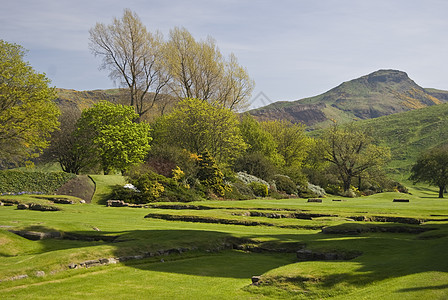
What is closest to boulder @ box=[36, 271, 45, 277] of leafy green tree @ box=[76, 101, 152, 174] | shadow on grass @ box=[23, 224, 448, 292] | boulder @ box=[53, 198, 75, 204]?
shadow on grass @ box=[23, 224, 448, 292]

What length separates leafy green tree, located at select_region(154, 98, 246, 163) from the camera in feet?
169

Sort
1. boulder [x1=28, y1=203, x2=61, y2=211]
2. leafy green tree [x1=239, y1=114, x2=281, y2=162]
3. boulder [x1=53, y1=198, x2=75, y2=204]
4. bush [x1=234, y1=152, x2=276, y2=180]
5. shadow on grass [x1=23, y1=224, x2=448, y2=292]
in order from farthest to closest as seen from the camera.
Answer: leafy green tree [x1=239, y1=114, x2=281, y2=162] < bush [x1=234, y1=152, x2=276, y2=180] < boulder [x1=53, y1=198, x2=75, y2=204] < boulder [x1=28, y1=203, x2=61, y2=211] < shadow on grass [x1=23, y1=224, x2=448, y2=292]

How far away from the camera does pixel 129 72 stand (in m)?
57.9

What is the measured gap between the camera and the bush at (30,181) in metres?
34.4

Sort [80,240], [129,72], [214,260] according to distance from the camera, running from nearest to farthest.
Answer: [214,260]
[80,240]
[129,72]

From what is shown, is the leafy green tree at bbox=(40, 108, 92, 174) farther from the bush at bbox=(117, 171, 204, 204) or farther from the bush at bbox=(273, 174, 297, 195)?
the bush at bbox=(273, 174, 297, 195)

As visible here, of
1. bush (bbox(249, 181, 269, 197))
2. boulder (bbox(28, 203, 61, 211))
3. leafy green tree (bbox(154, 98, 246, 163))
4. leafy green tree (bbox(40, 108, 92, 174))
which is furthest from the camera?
leafy green tree (bbox(154, 98, 246, 163))

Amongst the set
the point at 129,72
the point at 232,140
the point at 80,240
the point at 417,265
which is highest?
the point at 129,72

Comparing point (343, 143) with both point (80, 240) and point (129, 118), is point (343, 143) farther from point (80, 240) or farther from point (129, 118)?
point (80, 240)

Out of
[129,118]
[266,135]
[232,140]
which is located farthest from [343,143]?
[129,118]

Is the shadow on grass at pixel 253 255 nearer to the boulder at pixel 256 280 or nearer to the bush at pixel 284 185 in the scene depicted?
the boulder at pixel 256 280

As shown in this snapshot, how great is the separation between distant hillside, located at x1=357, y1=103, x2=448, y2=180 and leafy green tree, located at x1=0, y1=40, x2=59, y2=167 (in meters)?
101

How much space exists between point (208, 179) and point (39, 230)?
27.1 metres

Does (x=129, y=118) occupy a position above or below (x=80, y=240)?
above
